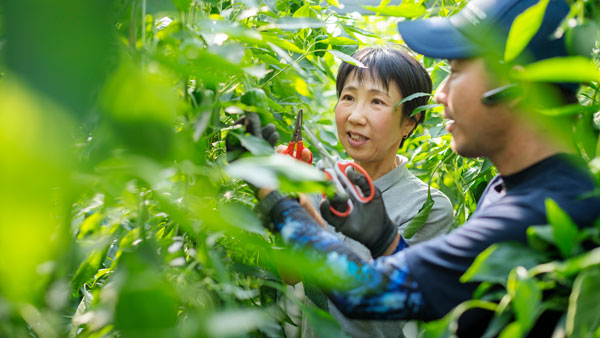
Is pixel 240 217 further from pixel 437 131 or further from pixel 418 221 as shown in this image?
pixel 437 131

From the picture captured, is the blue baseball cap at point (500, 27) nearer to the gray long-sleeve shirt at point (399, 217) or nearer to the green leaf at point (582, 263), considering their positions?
the green leaf at point (582, 263)

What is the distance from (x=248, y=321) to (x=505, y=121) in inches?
23.4

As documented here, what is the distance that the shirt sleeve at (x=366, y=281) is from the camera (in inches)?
30.1

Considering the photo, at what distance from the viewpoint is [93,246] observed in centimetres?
66

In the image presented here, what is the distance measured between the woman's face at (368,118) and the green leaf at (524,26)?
80 cm

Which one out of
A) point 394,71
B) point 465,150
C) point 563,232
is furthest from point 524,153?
point 394,71

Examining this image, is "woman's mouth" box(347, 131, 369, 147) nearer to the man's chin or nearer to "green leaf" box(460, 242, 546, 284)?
the man's chin

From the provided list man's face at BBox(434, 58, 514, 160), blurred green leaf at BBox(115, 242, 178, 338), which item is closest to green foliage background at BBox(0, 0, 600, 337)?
blurred green leaf at BBox(115, 242, 178, 338)

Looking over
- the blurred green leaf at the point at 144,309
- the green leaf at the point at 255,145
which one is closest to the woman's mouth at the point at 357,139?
the green leaf at the point at 255,145

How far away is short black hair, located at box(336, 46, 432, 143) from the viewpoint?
1398mm

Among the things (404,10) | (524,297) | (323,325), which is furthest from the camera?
(404,10)

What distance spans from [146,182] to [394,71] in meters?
0.97

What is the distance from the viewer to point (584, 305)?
0.52 m

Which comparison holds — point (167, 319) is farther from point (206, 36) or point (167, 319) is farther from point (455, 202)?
point (455, 202)
